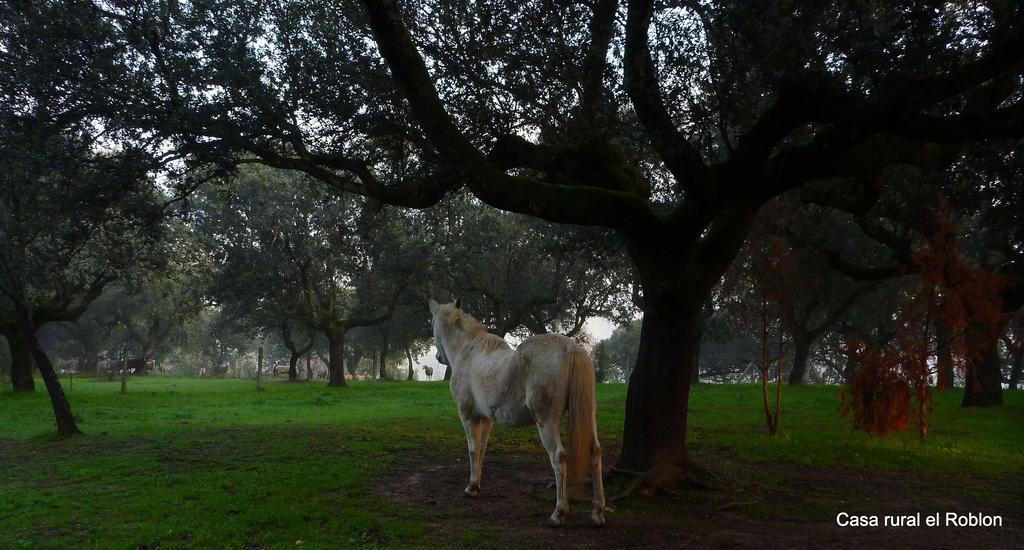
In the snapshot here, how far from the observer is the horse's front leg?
30.7 feet

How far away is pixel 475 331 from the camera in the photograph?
10141mm

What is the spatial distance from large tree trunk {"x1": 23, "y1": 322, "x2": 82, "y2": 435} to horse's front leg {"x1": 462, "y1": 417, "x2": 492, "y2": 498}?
11.5 metres

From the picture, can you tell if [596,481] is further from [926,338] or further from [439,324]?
[926,338]

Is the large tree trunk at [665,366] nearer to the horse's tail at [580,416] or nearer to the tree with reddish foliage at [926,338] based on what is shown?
the horse's tail at [580,416]

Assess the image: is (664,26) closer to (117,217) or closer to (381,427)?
(117,217)

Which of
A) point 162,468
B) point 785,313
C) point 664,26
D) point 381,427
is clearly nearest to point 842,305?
point 785,313

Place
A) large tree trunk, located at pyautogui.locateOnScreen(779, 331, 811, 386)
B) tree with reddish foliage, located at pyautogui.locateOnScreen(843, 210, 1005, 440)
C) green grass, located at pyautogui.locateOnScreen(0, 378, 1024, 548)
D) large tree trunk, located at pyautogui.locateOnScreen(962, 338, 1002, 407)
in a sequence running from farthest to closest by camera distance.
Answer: large tree trunk, located at pyautogui.locateOnScreen(779, 331, 811, 386) → large tree trunk, located at pyautogui.locateOnScreen(962, 338, 1002, 407) → tree with reddish foliage, located at pyautogui.locateOnScreen(843, 210, 1005, 440) → green grass, located at pyautogui.locateOnScreen(0, 378, 1024, 548)

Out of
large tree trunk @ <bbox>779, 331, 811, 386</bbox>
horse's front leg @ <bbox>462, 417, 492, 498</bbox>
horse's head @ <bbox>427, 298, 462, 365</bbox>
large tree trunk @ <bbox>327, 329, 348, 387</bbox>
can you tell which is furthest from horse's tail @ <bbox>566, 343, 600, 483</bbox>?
large tree trunk @ <bbox>327, 329, 348, 387</bbox>

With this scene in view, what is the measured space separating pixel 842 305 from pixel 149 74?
29341 millimetres

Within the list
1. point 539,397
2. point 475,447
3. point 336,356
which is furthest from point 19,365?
point 539,397

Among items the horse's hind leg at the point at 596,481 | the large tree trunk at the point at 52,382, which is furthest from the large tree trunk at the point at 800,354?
the large tree trunk at the point at 52,382

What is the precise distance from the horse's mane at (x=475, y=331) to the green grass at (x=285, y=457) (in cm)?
263

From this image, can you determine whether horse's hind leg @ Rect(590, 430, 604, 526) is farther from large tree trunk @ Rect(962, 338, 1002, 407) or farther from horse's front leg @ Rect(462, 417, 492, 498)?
large tree trunk @ Rect(962, 338, 1002, 407)

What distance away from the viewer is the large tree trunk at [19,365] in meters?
29.4
